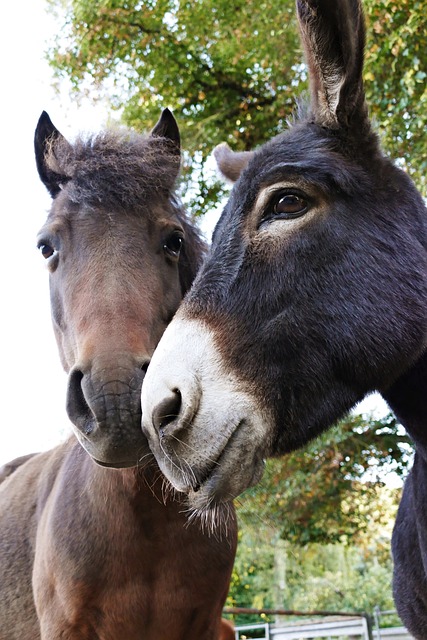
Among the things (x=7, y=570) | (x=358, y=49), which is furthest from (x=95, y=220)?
(x=7, y=570)

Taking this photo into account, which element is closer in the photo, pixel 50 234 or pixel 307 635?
pixel 50 234

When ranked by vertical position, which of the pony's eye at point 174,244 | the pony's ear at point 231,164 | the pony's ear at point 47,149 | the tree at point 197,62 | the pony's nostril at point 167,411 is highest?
the tree at point 197,62

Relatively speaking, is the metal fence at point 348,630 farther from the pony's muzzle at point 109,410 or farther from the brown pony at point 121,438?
the pony's muzzle at point 109,410

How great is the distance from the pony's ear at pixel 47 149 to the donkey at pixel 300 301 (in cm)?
171

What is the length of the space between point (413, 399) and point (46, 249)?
7.22 feet

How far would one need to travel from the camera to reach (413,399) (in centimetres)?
290

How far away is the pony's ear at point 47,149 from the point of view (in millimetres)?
4051

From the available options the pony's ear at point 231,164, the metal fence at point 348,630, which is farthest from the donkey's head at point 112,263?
the metal fence at point 348,630

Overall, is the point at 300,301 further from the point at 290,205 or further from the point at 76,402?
the point at 76,402

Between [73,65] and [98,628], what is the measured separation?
418 inches

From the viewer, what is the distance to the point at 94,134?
404 cm

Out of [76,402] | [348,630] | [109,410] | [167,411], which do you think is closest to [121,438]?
[109,410]

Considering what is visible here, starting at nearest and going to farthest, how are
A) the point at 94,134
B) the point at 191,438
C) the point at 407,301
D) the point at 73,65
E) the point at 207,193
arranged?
1. the point at 191,438
2. the point at 407,301
3. the point at 94,134
4. the point at 73,65
5. the point at 207,193

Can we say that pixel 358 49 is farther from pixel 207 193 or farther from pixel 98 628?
pixel 207 193
